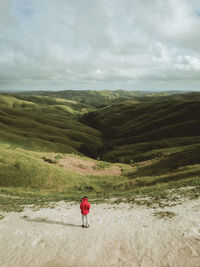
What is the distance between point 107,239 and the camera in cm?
1023

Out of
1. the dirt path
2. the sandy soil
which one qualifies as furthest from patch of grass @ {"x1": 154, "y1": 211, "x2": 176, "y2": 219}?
the dirt path

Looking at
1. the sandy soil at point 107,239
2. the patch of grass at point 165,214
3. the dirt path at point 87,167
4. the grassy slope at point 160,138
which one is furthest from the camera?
the grassy slope at point 160,138

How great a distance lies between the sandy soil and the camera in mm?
8617

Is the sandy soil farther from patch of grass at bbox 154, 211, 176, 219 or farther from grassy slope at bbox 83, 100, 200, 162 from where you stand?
grassy slope at bbox 83, 100, 200, 162

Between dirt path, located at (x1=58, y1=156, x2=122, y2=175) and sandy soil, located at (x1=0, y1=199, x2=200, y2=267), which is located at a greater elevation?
sandy soil, located at (x1=0, y1=199, x2=200, y2=267)

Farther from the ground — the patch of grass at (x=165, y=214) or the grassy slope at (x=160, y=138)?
the patch of grass at (x=165, y=214)

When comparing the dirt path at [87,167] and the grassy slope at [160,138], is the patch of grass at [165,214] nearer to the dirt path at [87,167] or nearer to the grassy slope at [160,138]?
the dirt path at [87,167]

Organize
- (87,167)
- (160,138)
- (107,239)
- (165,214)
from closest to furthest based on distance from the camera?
1. (107,239)
2. (165,214)
3. (87,167)
4. (160,138)

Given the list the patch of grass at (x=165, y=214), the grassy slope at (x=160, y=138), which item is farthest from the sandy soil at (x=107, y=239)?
the grassy slope at (x=160, y=138)

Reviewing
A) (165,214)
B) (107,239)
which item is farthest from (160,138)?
(107,239)

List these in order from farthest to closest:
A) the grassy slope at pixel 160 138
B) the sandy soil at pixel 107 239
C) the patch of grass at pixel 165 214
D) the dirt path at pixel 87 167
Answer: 1. the grassy slope at pixel 160 138
2. the dirt path at pixel 87 167
3. the patch of grass at pixel 165 214
4. the sandy soil at pixel 107 239

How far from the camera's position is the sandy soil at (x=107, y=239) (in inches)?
339

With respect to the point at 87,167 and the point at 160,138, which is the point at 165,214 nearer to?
the point at 87,167

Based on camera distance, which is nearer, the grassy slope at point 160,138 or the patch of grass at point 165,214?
the patch of grass at point 165,214
